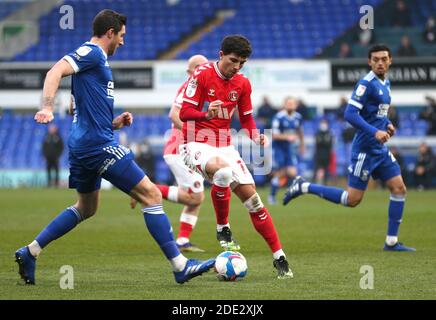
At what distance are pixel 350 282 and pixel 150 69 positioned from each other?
24.3 meters

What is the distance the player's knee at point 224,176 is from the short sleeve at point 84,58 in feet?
5.44

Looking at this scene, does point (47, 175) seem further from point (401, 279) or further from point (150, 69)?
point (401, 279)

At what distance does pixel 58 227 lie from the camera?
26.4 feet

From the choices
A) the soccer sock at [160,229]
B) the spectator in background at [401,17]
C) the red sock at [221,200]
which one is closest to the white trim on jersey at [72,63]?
the soccer sock at [160,229]

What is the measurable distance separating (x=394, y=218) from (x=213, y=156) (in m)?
3.33

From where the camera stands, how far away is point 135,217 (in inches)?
642

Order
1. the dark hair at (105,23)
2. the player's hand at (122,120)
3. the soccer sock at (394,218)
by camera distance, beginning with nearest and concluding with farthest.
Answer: the dark hair at (105,23) < the player's hand at (122,120) < the soccer sock at (394,218)

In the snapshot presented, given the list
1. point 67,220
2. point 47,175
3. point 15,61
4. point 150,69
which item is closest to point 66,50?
point 15,61

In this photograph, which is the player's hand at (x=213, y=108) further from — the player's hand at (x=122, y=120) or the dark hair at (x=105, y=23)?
the dark hair at (x=105, y=23)

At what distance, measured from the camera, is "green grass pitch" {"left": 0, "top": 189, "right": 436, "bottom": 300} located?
7.28m

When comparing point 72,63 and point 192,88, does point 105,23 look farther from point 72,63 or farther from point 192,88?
point 192,88

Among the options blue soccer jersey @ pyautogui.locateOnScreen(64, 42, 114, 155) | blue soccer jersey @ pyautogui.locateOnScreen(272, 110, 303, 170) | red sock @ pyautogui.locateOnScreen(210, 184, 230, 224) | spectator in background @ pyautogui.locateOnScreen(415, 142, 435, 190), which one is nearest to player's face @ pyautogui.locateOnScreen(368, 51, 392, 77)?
red sock @ pyautogui.locateOnScreen(210, 184, 230, 224)

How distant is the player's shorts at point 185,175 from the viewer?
37.3 ft

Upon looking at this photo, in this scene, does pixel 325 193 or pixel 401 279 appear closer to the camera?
pixel 401 279
